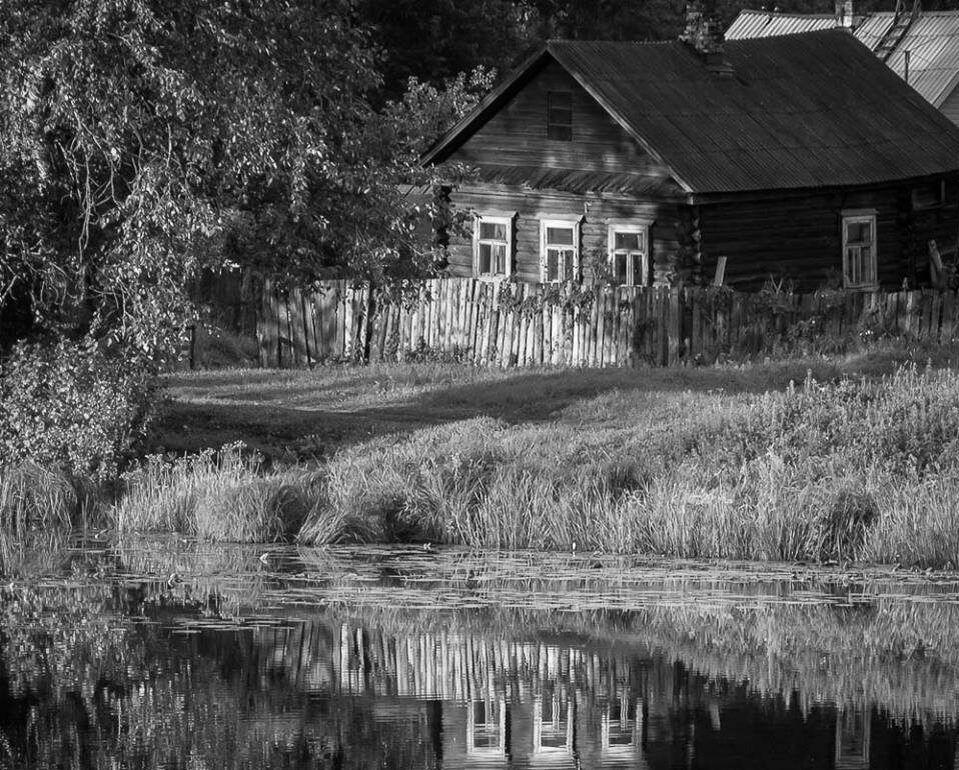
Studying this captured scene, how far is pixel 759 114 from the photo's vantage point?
32.8 m

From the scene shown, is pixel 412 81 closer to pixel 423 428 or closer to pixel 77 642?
pixel 423 428

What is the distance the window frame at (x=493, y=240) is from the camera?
33312 millimetres

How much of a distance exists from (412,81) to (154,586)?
25830mm

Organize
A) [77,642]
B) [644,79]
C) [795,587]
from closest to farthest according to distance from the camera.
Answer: [77,642] → [795,587] → [644,79]

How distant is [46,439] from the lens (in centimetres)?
1952

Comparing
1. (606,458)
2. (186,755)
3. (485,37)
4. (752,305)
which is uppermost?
(485,37)

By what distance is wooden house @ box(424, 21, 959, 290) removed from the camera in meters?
31.0

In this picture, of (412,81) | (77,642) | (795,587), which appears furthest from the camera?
(412,81)

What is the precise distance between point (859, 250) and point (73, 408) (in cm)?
1761

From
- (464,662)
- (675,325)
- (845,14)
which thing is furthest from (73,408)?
(845,14)

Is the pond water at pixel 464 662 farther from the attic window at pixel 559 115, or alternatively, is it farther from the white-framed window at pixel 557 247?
the attic window at pixel 559 115

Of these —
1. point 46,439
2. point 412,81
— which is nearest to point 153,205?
point 46,439

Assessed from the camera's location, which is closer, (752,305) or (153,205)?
(153,205)

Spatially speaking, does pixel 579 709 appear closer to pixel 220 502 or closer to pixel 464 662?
pixel 464 662
